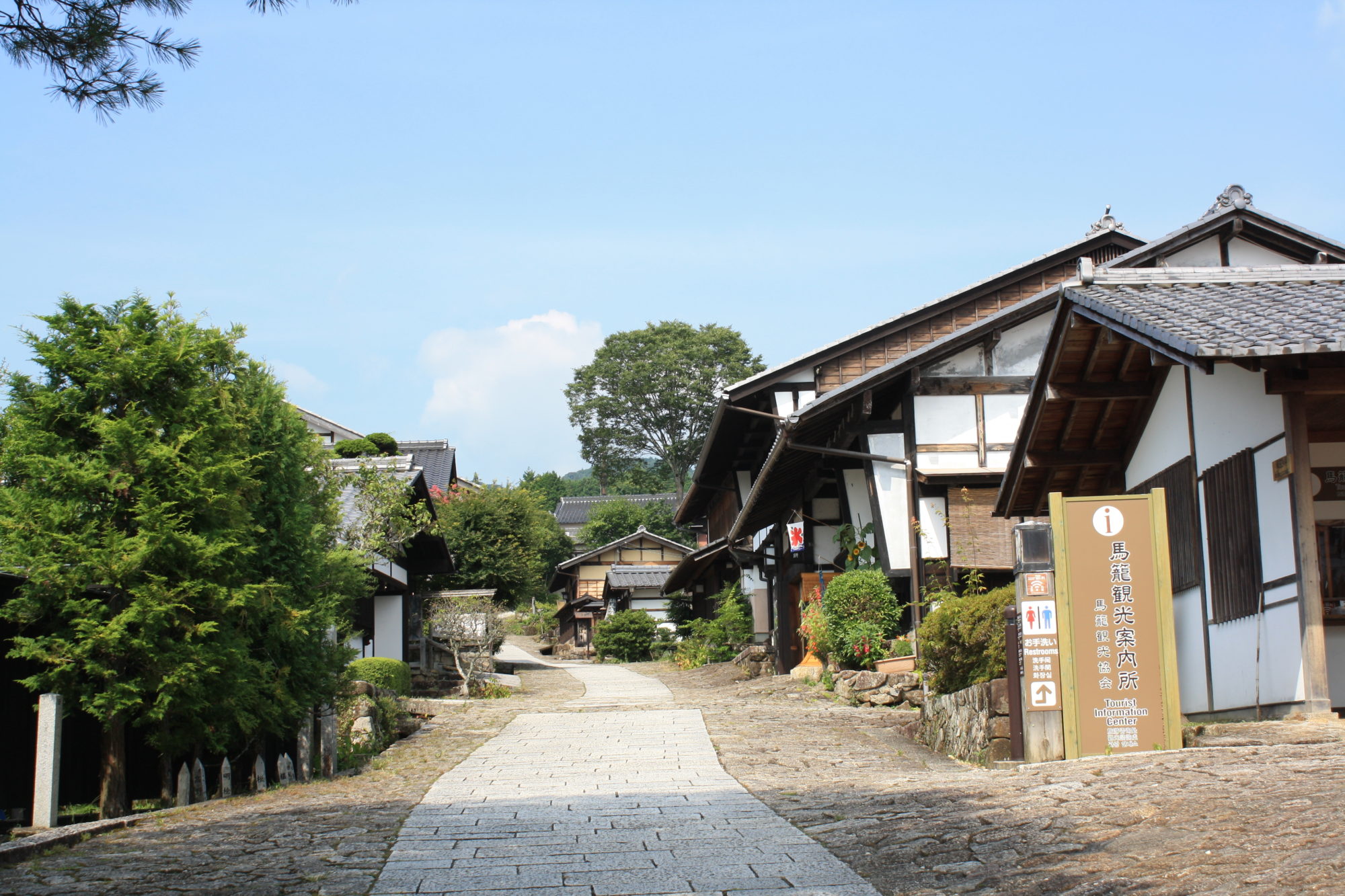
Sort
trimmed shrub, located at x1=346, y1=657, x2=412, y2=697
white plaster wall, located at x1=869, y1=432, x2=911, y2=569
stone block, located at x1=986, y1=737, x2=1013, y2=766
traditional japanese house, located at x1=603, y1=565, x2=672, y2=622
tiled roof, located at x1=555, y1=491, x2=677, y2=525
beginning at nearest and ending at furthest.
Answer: stone block, located at x1=986, y1=737, x2=1013, y2=766 < white plaster wall, located at x1=869, y1=432, x2=911, y2=569 < trimmed shrub, located at x1=346, y1=657, x2=412, y2=697 < traditional japanese house, located at x1=603, y1=565, x2=672, y2=622 < tiled roof, located at x1=555, y1=491, x2=677, y2=525

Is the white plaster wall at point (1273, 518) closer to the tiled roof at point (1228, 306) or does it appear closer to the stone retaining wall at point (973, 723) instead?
the tiled roof at point (1228, 306)

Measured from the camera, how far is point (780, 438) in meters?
17.7

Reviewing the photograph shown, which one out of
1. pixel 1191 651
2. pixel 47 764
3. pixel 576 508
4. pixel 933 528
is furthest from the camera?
pixel 576 508

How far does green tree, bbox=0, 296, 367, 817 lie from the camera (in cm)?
883

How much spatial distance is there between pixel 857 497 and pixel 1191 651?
9634mm

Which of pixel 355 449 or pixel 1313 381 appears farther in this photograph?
pixel 355 449

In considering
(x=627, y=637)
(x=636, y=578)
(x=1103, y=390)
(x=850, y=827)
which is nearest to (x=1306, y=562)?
(x=1103, y=390)

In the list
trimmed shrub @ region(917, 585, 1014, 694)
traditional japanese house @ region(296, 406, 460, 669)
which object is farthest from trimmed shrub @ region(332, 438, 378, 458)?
trimmed shrub @ region(917, 585, 1014, 694)

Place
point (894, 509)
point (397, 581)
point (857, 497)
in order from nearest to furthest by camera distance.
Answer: point (894, 509), point (857, 497), point (397, 581)

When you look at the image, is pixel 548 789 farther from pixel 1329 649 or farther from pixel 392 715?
pixel 1329 649

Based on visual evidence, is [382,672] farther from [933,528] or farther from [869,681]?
[933,528]

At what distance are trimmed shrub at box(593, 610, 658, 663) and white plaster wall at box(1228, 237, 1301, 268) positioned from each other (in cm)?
2619

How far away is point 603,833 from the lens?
7.41 metres

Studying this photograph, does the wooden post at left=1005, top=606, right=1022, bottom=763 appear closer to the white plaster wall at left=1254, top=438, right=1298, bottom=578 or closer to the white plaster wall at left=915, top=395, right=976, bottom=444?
the white plaster wall at left=1254, top=438, right=1298, bottom=578
